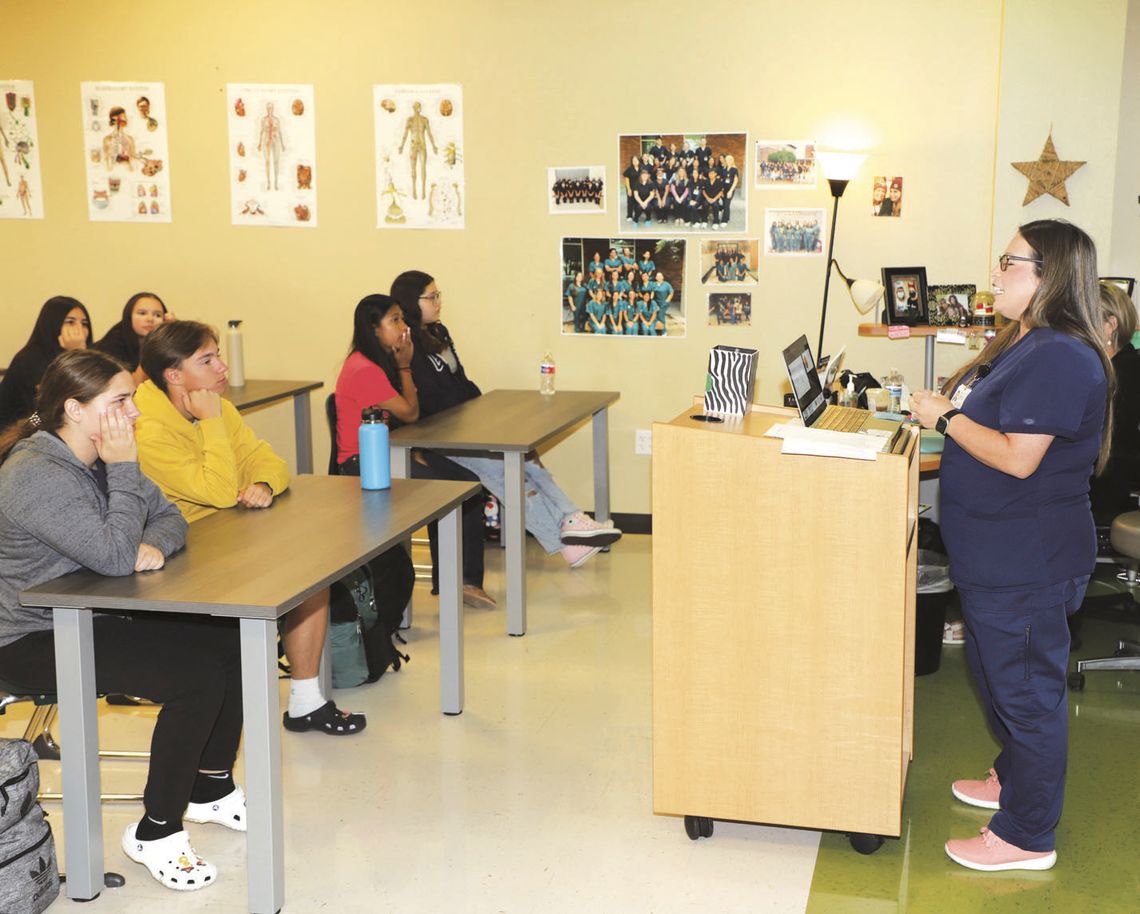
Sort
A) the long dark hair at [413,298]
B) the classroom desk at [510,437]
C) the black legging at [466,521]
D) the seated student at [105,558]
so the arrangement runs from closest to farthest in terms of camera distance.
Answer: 1. the seated student at [105,558]
2. the classroom desk at [510,437]
3. the black legging at [466,521]
4. the long dark hair at [413,298]

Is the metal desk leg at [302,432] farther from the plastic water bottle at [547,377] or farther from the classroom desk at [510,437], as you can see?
the plastic water bottle at [547,377]

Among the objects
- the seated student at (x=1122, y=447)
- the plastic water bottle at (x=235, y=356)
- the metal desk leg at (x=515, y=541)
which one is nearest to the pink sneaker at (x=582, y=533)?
the metal desk leg at (x=515, y=541)

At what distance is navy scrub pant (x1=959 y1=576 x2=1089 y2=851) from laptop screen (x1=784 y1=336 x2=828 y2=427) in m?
0.53

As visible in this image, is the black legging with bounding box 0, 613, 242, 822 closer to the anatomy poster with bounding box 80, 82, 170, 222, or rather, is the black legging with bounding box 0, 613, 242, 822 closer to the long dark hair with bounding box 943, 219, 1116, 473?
the long dark hair with bounding box 943, 219, 1116, 473

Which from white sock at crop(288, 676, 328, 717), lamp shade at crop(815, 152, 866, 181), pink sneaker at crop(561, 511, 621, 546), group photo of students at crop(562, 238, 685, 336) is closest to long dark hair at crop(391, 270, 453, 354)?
group photo of students at crop(562, 238, 685, 336)

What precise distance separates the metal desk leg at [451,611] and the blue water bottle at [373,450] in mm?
239

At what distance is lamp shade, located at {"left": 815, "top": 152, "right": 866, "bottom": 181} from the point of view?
521cm

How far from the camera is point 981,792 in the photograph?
3.14 metres

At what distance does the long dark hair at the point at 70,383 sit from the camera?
2.69 metres

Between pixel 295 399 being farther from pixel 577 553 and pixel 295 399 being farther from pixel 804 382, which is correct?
pixel 804 382

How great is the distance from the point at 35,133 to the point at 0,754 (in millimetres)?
4437

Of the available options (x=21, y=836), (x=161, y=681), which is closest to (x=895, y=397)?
(x=161, y=681)

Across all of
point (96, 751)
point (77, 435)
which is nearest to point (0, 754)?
point (96, 751)

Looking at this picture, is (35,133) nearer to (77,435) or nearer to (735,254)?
(735,254)
